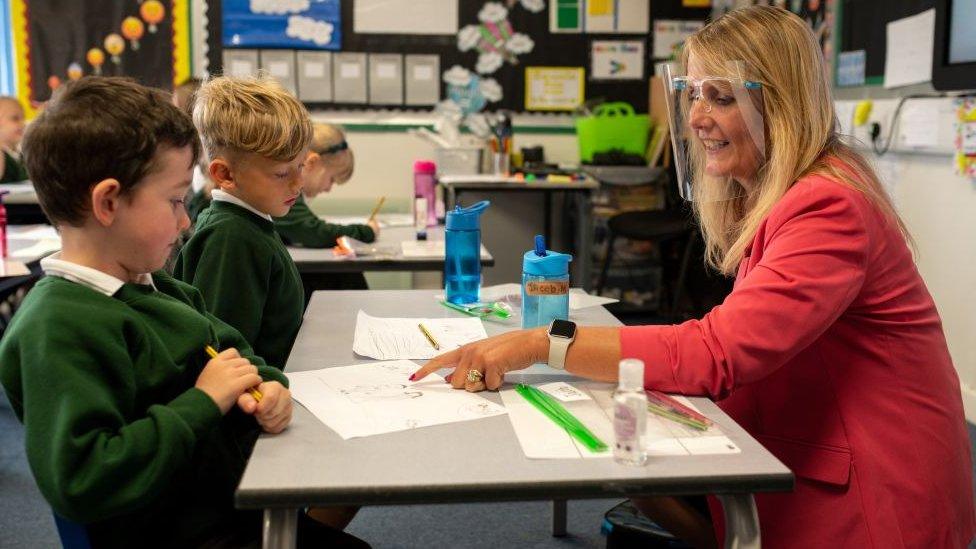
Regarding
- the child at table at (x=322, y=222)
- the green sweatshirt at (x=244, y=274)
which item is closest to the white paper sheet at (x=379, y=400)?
the green sweatshirt at (x=244, y=274)

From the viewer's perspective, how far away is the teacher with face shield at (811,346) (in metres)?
1.15

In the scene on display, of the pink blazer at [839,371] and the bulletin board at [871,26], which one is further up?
the bulletin board at [871,26]

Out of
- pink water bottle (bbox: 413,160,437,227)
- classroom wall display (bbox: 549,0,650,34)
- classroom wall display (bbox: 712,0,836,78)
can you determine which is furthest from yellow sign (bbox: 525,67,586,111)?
pink water bottle (bbox: 413,160,437,227)

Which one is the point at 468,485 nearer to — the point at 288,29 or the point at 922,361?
the point at 922,361

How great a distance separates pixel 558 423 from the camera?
1.09m

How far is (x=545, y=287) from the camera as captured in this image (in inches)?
61.2

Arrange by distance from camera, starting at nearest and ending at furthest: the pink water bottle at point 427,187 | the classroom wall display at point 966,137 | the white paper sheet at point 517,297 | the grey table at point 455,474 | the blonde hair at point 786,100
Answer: the grey table at point 455,474 → the blonde hair at point 786,100 → the white paper sheet at point 517,297 → the classroom wall display at point 966,137 → the pink water bottle at point 427,187

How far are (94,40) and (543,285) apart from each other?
162 inches

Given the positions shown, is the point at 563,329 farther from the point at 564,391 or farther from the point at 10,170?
the point at 10,170

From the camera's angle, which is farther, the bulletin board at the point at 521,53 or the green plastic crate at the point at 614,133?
the bulletin board at the point at 521,53

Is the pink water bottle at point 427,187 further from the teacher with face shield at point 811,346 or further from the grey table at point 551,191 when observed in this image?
the teacher with face shield at point 811,346

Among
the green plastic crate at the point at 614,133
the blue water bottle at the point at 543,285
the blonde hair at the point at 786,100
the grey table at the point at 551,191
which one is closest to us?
the blonde hair at the point at 786,100

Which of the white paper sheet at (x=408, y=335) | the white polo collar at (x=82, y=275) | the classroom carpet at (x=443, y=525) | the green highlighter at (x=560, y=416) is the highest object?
the white polo collar at (x=82, y=275)

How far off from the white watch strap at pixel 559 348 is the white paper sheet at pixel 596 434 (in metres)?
0.07
